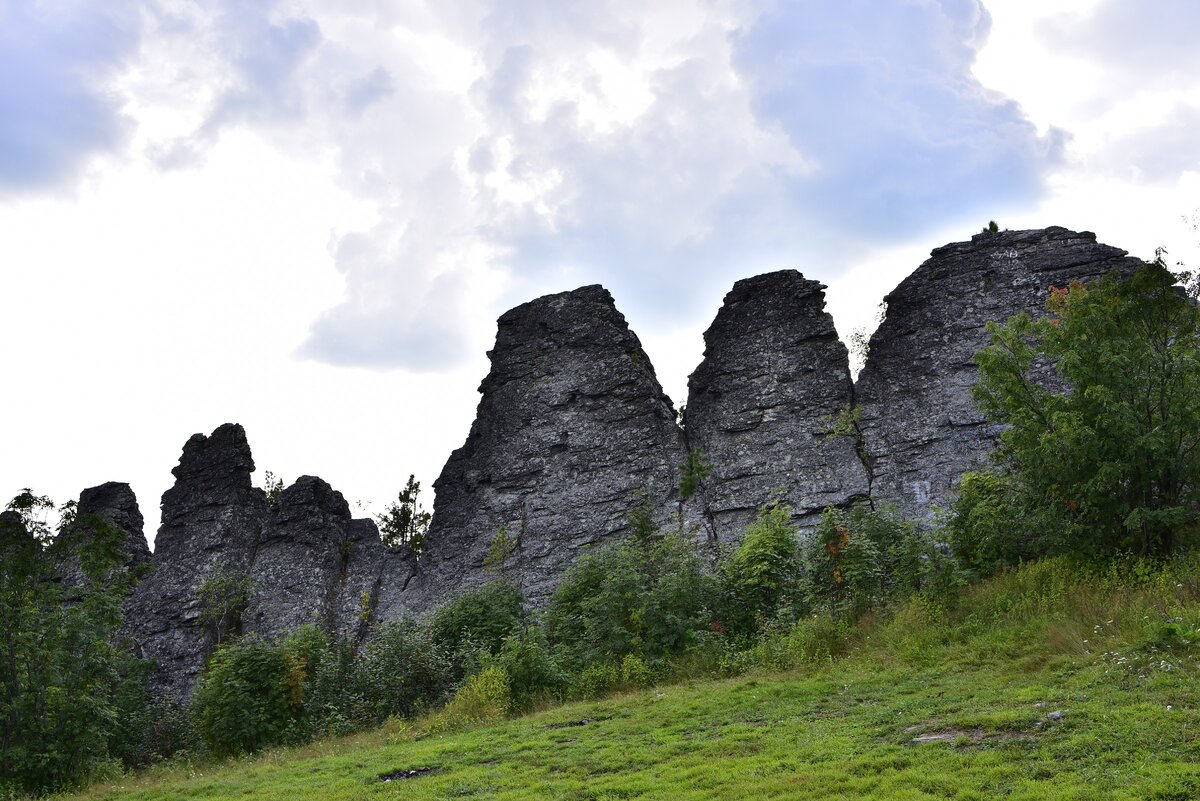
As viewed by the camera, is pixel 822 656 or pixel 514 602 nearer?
pixel 822 656

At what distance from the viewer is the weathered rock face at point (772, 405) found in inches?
1060

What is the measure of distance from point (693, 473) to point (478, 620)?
7.44 m

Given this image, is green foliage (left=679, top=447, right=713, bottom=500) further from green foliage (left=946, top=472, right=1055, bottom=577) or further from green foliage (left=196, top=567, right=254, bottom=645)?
green foliage (left=196, top=567, right=254, bottom=645)

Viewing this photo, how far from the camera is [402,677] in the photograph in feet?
80.4

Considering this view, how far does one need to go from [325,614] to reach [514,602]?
751 centimetres

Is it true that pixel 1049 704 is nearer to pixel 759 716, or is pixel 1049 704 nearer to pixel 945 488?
pixel 759 716

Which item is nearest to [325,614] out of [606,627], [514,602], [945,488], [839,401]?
[514,602]

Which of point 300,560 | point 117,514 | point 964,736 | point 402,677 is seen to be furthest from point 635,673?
point 117,514

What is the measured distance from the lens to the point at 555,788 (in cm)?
1210

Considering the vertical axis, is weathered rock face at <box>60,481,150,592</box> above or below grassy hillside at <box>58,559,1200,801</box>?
above

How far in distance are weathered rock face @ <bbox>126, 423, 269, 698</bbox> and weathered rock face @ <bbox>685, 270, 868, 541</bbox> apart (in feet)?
55.4

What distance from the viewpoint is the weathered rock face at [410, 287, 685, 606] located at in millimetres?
29234

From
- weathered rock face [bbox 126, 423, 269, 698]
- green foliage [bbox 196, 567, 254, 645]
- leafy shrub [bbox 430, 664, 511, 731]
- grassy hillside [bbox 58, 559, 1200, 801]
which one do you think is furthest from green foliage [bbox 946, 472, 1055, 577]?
weathered rock face [bbox 126, 423, 269, 698]

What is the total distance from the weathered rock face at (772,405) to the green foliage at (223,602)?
16.1 m
